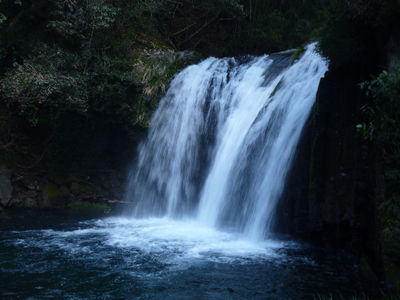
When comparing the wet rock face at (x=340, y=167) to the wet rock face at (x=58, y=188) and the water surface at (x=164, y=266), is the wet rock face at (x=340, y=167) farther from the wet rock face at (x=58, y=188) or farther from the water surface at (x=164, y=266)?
the wet rock face at (x=58, y=188)

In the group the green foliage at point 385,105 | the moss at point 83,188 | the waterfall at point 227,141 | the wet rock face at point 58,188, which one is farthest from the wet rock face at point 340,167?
the moss at point 83,188

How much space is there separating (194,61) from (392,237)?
992 cm

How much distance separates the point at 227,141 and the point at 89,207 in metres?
5.53

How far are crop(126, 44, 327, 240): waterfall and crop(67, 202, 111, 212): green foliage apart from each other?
0.91m

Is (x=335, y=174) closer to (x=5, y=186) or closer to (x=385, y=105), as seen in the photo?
(x=385, y=105)

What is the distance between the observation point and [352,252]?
7133 millimetres

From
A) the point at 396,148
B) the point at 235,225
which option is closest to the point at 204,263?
the point at 235,225

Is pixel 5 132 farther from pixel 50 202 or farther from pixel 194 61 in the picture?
pixel 194 61

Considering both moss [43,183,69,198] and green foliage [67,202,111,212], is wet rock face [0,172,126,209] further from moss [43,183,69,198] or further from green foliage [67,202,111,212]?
green foliage [67,202,111,212]

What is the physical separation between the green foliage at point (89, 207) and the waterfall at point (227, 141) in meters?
0.91

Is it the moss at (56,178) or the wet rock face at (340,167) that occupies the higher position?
the wet rock face at (340,167)

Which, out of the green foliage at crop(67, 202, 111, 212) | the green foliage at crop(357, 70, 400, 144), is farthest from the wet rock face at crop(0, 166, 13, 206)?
the green foliage at crop(357, 70, 400, 144)

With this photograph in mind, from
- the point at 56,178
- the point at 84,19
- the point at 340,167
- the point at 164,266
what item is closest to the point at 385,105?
the point at 340,167

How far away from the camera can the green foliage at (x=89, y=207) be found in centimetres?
1266
